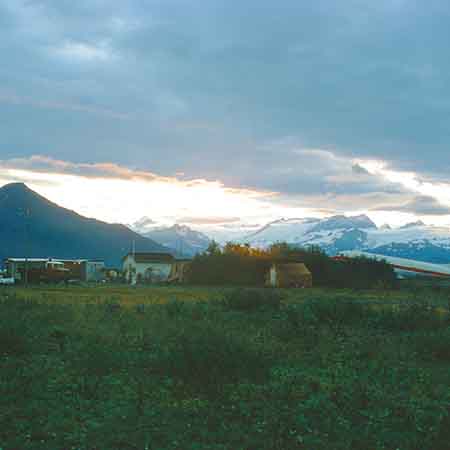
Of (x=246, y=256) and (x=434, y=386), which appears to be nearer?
→ (x=434, y=386)

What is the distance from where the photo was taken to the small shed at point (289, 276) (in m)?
73.0

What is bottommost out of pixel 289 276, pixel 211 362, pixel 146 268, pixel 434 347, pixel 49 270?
pixel 146 268

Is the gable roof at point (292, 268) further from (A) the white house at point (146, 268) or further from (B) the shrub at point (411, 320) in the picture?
(B) the shrub at point (411, 320)

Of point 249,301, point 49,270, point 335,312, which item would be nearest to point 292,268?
point 49,270

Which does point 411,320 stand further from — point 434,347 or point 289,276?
point 289,276

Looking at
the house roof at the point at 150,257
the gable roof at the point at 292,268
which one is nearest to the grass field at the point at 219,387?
the gable roof at the point at 292,268

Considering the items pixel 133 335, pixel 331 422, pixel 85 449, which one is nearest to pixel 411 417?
pixel 331 422

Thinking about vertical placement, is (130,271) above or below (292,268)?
below

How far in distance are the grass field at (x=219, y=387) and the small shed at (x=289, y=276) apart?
5192 centimetres

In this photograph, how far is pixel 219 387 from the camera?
12.3m

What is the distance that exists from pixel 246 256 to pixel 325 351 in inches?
2468

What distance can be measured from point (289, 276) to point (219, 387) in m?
61.9

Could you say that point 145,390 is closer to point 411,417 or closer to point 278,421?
point 278,421

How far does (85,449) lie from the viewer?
873 centimetres
